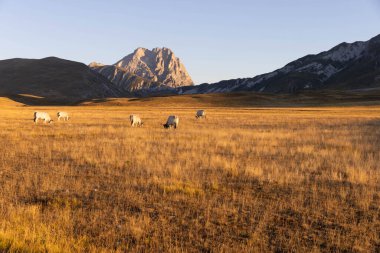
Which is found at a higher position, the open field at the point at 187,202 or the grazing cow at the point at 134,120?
the grazing cow at the point at 134,120

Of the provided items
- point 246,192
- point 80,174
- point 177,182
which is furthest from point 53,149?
point 246,192

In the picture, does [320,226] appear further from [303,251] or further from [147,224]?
[147,224]

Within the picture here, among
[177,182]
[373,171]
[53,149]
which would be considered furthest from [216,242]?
[53,149]

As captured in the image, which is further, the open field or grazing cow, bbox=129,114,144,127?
grazing cow, bbox=129,114,144,127

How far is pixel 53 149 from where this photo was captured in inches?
696

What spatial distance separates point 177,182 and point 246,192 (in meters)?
2.22

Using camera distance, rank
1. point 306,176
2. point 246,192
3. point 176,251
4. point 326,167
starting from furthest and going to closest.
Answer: point 326,167 < point 306,176 < point 246,192 < point 176,251

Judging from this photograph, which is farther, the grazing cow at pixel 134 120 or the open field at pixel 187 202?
the grazing cow at pixel 134 120

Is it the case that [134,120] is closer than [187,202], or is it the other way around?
[187,202]

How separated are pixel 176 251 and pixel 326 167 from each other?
982 cm

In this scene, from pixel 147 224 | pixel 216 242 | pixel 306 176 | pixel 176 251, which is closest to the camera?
pixel 176 251

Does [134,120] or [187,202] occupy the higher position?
[134,120]

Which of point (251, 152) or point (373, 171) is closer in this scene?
point (373, 171)

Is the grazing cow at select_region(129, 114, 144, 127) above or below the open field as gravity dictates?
above
